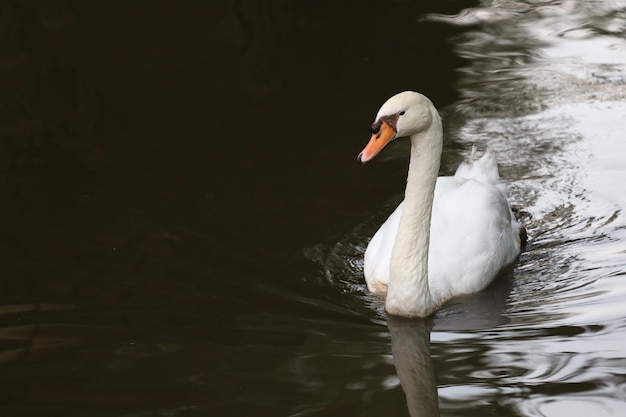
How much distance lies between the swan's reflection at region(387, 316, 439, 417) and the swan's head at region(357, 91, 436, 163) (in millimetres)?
1038

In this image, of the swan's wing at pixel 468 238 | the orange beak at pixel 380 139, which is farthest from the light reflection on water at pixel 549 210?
the orange beak at pixel 380 139

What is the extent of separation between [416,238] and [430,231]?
541 millimetres

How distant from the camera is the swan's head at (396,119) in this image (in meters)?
6.17

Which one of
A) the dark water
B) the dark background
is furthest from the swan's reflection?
the dark background

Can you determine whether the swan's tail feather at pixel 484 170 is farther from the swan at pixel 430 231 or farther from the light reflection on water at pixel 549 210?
the light reflection on water at pixel 549 210

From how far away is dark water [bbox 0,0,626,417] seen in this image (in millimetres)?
5680

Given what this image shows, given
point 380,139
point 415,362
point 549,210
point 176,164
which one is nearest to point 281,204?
point 176,164

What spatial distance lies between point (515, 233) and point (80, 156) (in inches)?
142

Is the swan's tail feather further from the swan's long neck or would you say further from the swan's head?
the swan's head

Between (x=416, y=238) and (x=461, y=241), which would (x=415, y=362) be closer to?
(x=416, y=238)

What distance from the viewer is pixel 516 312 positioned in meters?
6.57

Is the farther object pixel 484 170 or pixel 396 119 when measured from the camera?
pixel 484 170

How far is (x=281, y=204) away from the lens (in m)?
8.34

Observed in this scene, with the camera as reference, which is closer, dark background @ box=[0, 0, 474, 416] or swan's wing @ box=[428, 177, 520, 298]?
dark background @ box=[0, 0, 474, 416]
